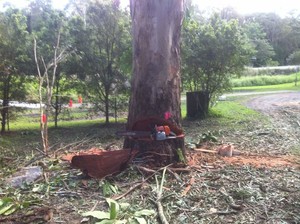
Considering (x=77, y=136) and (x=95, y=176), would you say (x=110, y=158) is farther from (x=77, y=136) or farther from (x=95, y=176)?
(x=77, y=136)

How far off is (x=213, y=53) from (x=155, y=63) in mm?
6568

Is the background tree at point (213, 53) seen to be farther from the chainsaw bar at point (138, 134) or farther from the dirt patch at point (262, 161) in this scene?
the chainsaw bar at point (138, 134)

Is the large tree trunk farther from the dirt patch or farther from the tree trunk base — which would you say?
the dirt patch

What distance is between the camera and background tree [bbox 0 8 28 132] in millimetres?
9094

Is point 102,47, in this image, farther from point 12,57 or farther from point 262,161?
point 262,161

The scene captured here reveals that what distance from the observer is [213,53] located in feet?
33.3

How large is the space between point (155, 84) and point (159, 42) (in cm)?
48

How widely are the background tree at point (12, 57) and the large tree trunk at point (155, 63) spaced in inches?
238

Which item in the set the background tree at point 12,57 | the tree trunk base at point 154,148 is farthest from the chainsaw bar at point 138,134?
the background tree at point 12,57

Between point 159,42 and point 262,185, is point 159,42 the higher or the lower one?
the higher one

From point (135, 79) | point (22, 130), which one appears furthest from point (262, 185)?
point (22, 130)

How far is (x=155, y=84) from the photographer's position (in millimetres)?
3920

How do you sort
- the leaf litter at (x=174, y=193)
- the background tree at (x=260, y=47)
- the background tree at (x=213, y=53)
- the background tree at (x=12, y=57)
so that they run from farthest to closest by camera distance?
1. the background tree at (x=260, y=47)
2. the background tree at (x=213, y=53)
3. the background tree at (x=12, y=57)
4. the leaf litter at (x=174, y=193)

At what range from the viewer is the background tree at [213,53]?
1006 centimetres
